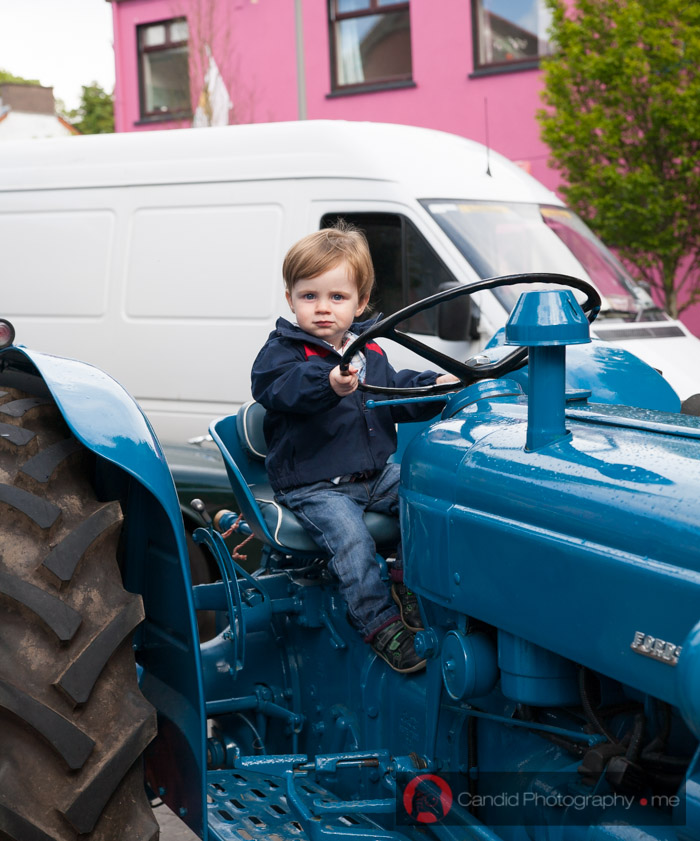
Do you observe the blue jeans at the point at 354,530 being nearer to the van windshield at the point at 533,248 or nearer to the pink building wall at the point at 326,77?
the van windshield at the point at 533,248

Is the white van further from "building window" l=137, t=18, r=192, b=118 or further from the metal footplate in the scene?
"building window" l=137, t=18, r=192, b=118

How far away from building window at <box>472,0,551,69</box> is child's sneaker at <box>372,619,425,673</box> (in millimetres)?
12180

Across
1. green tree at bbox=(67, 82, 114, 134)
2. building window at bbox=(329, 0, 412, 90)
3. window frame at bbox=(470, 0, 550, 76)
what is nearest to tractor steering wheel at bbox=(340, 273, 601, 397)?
window frame at bbox=(470, 0, 550, 76)

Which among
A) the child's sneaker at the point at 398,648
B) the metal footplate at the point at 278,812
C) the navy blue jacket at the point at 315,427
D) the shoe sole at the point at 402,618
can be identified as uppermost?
the navy blue jacket at the point at 315,427

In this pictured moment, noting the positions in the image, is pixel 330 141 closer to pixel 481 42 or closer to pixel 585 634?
pixel 585 634

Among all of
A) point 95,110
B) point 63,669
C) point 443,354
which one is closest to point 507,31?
point 443,354

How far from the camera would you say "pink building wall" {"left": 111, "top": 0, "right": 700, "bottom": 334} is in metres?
13.5

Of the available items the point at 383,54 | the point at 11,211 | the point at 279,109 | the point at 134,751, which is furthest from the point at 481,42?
the point at 134,751

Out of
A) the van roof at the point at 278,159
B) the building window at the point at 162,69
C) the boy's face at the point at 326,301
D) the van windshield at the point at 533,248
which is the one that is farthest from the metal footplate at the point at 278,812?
the building window at the point at 162,69

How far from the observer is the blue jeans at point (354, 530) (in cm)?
260

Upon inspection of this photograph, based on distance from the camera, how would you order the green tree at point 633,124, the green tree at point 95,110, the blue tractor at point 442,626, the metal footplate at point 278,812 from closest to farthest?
the blue tractor at point 442,626 → the metal footplate at point 278,812 → the green tree at point 633,124 → the green tree at point 95,110

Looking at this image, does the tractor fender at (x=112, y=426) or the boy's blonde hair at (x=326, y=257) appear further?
the boy's blonde hair at (x=326, y=257)

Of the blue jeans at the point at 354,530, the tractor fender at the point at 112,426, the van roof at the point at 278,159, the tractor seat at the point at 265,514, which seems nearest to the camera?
the tractor fender at the point at 112,426

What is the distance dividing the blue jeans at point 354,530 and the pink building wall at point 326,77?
Answer: 33.5 feet
